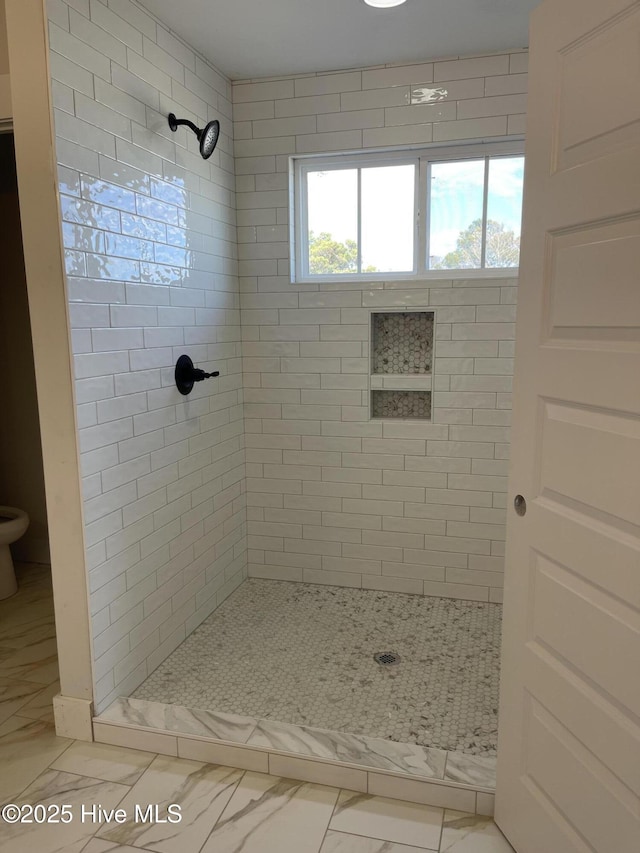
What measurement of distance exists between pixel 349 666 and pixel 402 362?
149 centimetres

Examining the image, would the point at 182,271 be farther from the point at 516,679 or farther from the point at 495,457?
the point at 516,679

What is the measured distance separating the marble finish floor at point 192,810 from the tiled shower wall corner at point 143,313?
26cm

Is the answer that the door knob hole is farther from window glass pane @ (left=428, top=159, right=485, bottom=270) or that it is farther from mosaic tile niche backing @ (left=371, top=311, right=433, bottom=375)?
window glass pane @ (left=428, top=159, right=485, bottom=270)

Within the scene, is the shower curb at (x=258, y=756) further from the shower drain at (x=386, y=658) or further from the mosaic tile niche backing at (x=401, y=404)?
the mosaic tile niche backing at (x=401, y=404)

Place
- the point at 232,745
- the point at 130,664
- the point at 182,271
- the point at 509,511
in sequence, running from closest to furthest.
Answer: the point at 509,511 → the point at 232,745 → the point at 130,664 → the point at 182,271

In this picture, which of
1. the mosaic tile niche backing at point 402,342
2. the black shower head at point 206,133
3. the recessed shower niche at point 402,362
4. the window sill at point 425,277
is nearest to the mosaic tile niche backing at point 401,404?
the recessed shower niche at point 402,362

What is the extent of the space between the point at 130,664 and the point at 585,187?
85.9 inches

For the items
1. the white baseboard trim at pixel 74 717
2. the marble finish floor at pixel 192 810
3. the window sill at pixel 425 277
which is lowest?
the marble finish floor at pixel 192 810

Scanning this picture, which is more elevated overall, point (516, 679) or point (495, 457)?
point (495, 457)

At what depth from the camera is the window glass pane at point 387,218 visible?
2934 mm

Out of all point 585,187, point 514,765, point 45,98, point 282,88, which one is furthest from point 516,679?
point 282,88

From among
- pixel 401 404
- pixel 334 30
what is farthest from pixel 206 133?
pixel 401 404

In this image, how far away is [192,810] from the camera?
178cm

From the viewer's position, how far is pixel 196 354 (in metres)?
2.68
